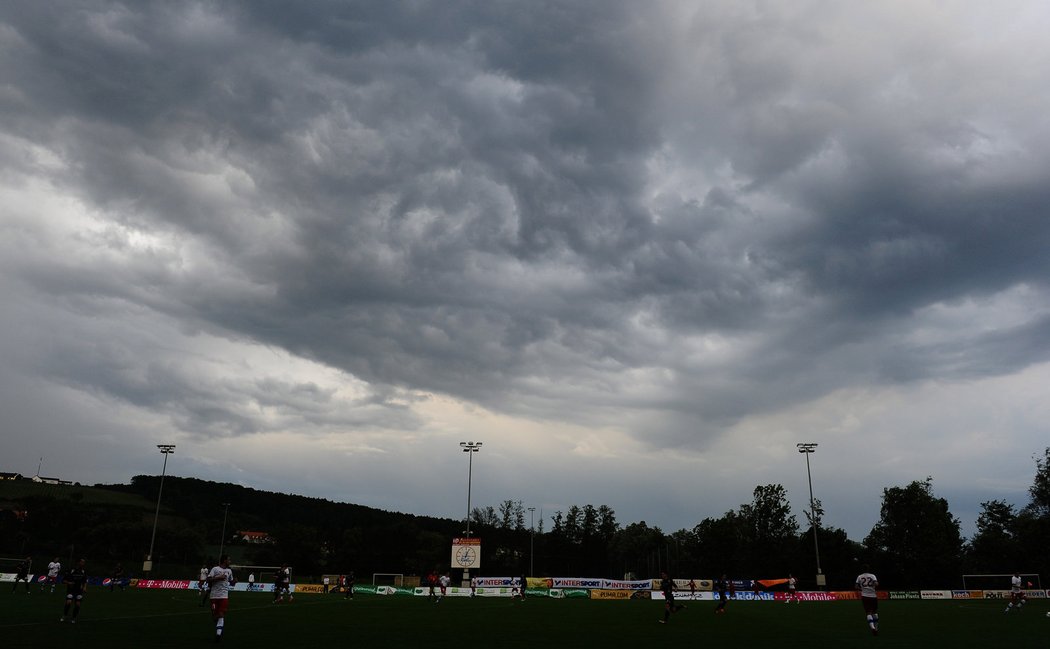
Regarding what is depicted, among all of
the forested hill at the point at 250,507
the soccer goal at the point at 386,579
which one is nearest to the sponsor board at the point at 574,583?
the soccer goal at the point at 386,579

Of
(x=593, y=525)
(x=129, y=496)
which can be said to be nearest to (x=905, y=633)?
(x=593, y=525)

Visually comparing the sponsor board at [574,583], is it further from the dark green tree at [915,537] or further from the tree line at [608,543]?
the dark green tree at [915,537]

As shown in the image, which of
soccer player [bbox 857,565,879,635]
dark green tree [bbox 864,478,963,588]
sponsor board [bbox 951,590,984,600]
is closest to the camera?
soccer player [bbox 857,565,879,635]

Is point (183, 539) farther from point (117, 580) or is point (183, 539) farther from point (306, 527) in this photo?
point (117, 580)

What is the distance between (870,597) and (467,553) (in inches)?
2003

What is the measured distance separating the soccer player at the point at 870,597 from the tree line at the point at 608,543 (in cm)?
5326

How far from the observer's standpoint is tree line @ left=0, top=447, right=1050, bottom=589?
273 ft

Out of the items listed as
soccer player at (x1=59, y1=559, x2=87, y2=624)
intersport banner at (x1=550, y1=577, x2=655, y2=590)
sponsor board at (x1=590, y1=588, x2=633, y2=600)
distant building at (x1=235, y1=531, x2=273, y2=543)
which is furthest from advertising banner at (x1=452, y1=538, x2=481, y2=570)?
distant building at (x1=235, y1=531, x2=273, y2=543)

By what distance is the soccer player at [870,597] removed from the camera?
816 inches

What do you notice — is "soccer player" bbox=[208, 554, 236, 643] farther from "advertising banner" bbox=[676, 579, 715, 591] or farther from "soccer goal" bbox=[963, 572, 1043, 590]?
"soccer goal" bbox=[963, 572, 1043, 590]

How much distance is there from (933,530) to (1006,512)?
31.8 m

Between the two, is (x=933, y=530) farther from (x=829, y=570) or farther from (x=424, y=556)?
(x=424, y=556)

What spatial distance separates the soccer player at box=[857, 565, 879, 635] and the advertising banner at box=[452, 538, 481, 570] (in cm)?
4929

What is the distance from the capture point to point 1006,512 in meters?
106
